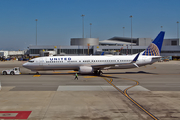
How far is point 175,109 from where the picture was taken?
16.0m

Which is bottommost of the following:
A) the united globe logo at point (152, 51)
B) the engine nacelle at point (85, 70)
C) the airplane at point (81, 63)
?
the engine nacelle at point (85, 70)

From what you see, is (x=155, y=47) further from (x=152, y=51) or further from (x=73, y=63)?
(x=73, y=63)

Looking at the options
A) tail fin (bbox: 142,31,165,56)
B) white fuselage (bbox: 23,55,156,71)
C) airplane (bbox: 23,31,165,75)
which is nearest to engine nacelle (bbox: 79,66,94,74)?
airplane (bbox: 23,31,165,75)

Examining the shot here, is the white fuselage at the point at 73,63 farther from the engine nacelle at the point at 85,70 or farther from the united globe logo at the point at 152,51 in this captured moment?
the united globe logo at the point at 152,51

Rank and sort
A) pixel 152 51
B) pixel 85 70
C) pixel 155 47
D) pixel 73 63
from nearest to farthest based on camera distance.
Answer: pixel 85 70, pixel 73 63, pixel 152 51, pixel 155 47

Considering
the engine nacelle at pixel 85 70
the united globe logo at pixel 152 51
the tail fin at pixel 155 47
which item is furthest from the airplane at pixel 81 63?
the tail fin at pixel 155 47

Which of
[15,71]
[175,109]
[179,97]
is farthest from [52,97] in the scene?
[15,71]

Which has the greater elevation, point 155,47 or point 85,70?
point 155,47

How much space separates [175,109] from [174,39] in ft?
512

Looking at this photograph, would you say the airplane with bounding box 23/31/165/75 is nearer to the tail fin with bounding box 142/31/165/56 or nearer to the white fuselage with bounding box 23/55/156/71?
the white fuselage with bounding box 23/55/156/71

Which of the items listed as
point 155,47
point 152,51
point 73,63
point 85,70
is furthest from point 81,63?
point 155,47

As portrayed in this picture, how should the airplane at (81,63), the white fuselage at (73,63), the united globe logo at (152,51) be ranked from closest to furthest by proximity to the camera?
the airplane at (81,63) → the white fuselage at (73,63) → the united globe logo at (152,51)

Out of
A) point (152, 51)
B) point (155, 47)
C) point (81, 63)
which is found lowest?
point (81, 63)

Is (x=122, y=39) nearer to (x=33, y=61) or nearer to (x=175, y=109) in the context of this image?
(x=33, y=61)
